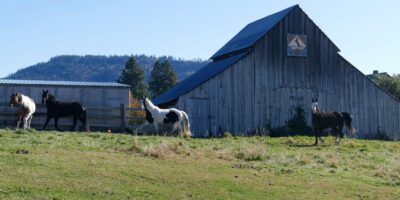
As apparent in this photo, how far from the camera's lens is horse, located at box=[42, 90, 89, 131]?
29547mm

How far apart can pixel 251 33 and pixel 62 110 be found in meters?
17.7

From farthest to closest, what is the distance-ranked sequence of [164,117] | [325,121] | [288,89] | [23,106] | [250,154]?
[288,89]
[325,121]
[164,117]
[23,106]
[250,154]

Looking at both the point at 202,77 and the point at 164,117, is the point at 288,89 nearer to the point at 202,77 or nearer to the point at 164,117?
the point at 202,77

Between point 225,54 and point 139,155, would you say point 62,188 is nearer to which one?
point 139,155

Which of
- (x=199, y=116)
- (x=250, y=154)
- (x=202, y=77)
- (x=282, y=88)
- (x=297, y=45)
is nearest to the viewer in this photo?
(x=250, y=154)

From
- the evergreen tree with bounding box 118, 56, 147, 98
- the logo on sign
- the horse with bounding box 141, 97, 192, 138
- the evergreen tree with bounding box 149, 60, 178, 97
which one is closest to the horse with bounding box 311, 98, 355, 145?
the horse with bounding box 141, 97, 192, 138

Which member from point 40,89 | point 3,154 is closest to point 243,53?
point 40,89

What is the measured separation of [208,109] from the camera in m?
36.7

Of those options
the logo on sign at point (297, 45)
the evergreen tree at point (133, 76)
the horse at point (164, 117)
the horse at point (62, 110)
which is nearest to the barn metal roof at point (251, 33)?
the logo on sign at point (297, 45)

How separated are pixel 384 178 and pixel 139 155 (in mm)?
7779

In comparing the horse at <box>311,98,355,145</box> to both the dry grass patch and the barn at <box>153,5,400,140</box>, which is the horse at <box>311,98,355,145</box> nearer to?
the barn at <box>153,5,400,140</box>

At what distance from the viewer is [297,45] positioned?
129 ft

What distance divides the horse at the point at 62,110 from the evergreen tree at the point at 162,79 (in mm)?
66298

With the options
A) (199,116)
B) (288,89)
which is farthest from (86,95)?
(288,89)
